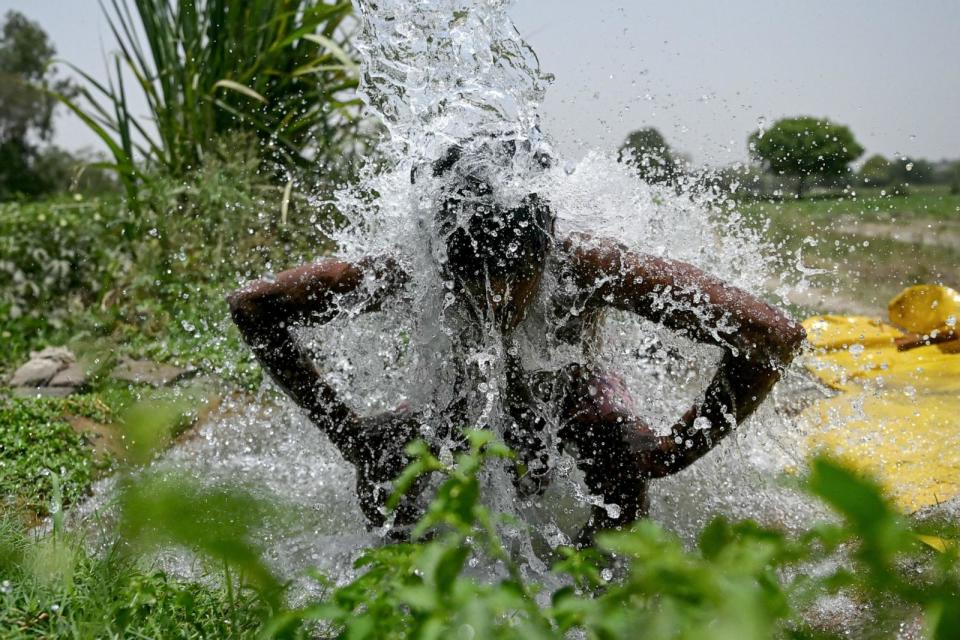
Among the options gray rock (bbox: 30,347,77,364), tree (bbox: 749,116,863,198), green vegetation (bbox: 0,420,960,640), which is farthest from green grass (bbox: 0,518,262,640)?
tree (bbox: 749,116,863,198)

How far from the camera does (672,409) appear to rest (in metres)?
3.74

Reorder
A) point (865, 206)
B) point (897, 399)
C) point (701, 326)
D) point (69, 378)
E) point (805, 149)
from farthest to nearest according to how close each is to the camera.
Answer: point (865, 206) → point (805, 149) → point (69, 378) → point (897, 399) → point (701, 326)

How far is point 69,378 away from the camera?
4285 millimetres

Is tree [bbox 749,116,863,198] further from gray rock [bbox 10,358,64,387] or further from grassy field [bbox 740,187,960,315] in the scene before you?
gray rock [bbox 10,358,64,387]

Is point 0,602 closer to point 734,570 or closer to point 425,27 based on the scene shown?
point 734,570

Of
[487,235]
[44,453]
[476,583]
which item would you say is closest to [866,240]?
[487,235]

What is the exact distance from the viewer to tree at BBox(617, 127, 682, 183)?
4.70m

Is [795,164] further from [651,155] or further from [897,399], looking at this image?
[897,399]

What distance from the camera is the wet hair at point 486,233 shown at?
2.01 meters

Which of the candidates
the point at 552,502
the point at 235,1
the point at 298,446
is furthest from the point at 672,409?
the point at 235,1

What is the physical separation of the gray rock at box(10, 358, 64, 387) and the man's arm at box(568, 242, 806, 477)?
3.32m

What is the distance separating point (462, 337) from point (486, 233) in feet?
1.41

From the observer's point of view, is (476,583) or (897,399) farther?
(897,399)

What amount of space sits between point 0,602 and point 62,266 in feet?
Answer: 16.0
